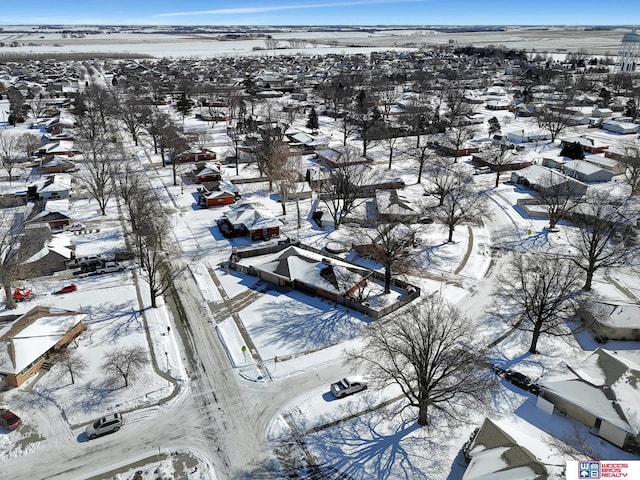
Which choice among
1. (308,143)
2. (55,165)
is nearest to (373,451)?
(308,143)

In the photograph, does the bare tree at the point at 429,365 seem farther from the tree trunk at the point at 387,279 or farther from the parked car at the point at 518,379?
the tree trunk at the point at 387,279

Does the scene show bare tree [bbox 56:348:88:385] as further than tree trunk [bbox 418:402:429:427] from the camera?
Yes

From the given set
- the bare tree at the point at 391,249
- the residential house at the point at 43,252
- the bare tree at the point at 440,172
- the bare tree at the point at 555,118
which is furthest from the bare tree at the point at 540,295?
the bare tree at the point at 555,118

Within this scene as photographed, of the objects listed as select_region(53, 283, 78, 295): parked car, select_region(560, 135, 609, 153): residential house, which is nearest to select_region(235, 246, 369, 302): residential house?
select_region(53, 283, 78, 295): parked car

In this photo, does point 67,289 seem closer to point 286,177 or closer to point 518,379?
point 286,177

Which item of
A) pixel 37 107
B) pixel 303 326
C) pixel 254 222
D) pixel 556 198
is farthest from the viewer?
pixel 37 107

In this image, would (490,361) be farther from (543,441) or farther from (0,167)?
(0,167)

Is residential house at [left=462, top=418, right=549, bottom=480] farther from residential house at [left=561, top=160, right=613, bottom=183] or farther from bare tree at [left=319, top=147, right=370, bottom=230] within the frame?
residential house at [left=561, top=160, right=613, bottom=183]
